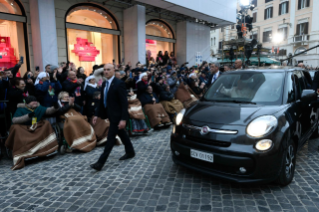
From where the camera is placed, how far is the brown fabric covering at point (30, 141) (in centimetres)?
459

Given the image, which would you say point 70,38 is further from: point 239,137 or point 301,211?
point 301,211

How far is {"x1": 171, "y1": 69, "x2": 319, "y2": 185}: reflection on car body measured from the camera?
9.93 ft

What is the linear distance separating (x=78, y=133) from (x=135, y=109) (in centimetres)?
190

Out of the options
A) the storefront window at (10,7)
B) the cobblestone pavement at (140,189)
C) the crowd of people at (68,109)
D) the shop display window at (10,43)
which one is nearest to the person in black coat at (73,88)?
the crowd of people at (68,109)

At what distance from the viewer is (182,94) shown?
8.97m

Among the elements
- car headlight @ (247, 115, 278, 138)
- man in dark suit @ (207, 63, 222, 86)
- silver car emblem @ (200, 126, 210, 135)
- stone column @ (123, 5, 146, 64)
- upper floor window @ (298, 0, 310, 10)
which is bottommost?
silver car emblem @ (200, 126, 210, 135)

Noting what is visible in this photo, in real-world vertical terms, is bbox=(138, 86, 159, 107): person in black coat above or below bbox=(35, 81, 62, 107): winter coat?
below

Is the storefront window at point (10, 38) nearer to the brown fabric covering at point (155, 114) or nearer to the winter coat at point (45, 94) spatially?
the winter coat at point (45, 94)

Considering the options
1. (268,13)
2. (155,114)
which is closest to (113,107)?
(155,114)

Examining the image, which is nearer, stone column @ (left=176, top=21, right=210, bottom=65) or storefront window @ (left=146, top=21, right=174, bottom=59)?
storefront window @ (left=146, top=21, right=174, bottom=59)

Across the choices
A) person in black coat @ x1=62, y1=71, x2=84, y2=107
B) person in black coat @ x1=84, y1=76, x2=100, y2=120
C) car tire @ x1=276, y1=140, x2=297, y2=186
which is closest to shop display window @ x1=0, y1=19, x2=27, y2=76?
person in black coat @ x1=62, y1=71, x2=84, y2=107

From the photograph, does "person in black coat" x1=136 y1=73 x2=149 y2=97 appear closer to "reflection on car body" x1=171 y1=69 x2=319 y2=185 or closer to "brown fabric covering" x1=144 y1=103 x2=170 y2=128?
"brown fabric covering" x1=144 y1=103 x2=170 y2=128

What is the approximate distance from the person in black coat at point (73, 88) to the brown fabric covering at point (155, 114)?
2.01 m

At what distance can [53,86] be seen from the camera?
238 inches
